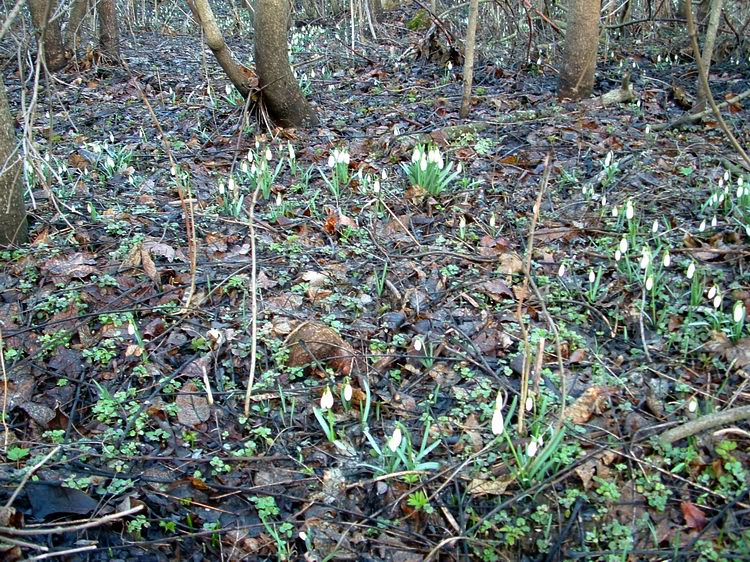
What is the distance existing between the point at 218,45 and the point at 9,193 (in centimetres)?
253

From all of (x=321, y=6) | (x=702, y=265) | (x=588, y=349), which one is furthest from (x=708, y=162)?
(x=321, y=6)

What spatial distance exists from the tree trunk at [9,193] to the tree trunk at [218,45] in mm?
2143

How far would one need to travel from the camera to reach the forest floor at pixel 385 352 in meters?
2.36

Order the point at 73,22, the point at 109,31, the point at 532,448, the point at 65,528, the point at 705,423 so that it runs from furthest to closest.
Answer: the point at 109,31, the point at 73,22, the point at 705,423, the point at 532,448, the point at 65,528

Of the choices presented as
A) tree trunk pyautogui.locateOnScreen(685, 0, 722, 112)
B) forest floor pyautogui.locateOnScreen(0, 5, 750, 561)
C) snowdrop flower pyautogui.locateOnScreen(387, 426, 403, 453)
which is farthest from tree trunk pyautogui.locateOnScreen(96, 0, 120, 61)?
snowdrop flower pyautogui.locateOnScreen(387, 426, 403, 453)

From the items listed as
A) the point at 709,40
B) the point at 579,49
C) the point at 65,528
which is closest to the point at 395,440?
the point at 65,528

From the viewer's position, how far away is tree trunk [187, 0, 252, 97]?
18.0ft

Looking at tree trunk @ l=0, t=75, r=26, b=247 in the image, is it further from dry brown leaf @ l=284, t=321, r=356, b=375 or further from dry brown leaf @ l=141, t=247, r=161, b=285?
dry brown leaf @ l=284, t=321, r=356, b=375

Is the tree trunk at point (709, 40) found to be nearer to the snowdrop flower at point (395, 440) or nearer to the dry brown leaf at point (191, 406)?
the snowdrop flower at point (395, 440)

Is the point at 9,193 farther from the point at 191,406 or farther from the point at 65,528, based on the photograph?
the point at 65,528

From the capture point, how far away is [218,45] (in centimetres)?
561

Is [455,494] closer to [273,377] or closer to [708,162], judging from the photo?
[273,377]

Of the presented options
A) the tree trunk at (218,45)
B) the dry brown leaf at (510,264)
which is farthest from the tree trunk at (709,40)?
the tree trunk at (218,45)

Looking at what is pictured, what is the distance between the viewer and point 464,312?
3.44 m
